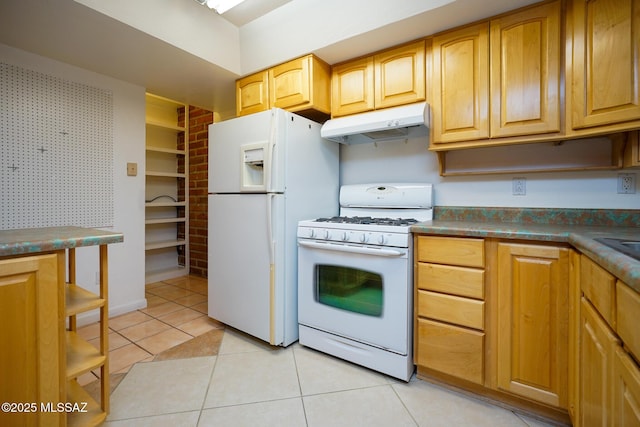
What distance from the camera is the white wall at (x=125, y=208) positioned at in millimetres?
2428

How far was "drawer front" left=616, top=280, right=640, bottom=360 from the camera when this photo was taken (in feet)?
2.34

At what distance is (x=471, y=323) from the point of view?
58.4 inches

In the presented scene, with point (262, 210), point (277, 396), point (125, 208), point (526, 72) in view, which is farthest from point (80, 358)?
point (526, 72)

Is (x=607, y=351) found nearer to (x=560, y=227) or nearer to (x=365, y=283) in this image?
(x=560, y=227)

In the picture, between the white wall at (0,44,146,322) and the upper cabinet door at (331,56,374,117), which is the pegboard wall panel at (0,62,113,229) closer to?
the white wall at (0,44,146,322)

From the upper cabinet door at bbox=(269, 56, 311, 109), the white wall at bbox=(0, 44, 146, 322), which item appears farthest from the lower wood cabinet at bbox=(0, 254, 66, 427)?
the upper cabinet door at bbox=(269, 56, 311, 109)

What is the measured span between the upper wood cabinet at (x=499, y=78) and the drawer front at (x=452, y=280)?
0.79 m

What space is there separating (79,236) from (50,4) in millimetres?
1319

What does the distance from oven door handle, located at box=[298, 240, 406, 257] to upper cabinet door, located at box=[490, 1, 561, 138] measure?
89cm

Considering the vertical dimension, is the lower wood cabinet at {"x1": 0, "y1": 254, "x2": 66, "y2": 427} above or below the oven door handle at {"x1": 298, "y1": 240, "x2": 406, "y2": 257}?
below

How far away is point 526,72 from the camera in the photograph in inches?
61.3

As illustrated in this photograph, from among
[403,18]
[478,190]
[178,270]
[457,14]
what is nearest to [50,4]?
[403,18]

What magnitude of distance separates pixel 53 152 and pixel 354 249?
2.37 meters

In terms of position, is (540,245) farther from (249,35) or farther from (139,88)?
(139,88)
